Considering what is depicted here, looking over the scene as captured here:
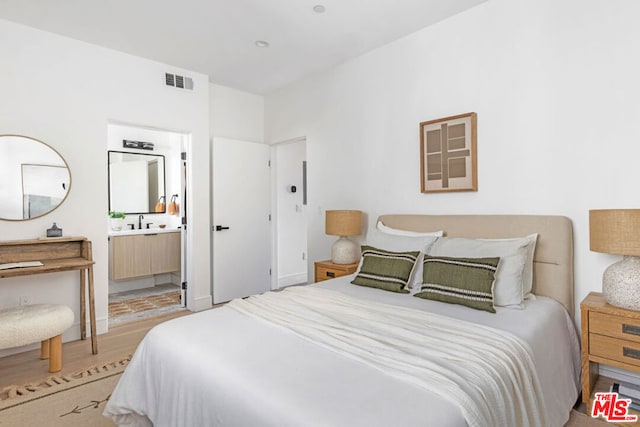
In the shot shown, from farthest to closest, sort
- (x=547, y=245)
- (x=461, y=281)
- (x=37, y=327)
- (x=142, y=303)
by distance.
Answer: (x=142, y=303), (x=37, y=327), (x=547, y=245), (x=461, y=281)

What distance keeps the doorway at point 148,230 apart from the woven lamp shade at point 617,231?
12.6ft

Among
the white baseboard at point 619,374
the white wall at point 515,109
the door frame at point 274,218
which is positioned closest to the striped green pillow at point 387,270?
the white wall at point 515,109

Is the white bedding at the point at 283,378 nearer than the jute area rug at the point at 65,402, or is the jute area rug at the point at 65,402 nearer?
the white bedding at the point at 283,378

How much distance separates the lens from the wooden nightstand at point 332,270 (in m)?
Answer: 3.37

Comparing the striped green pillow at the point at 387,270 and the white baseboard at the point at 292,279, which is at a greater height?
the striped green pillow at the point at 387,270

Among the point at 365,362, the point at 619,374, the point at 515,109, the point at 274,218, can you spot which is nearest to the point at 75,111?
the point at 274,218

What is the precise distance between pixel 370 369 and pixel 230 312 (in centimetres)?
101

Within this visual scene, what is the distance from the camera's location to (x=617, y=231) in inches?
73.0

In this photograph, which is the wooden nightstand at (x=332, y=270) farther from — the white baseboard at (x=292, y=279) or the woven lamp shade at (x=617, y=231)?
the woven lamp shade at (x=617, y=231)

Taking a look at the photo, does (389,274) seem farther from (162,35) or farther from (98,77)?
(98,77)

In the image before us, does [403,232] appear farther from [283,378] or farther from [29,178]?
[29,178]

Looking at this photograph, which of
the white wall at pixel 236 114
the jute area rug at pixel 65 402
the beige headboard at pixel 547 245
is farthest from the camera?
the white wall at pixel 236 114

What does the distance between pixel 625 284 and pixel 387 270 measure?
134cm

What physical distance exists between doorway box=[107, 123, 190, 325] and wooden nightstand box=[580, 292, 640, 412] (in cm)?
383
